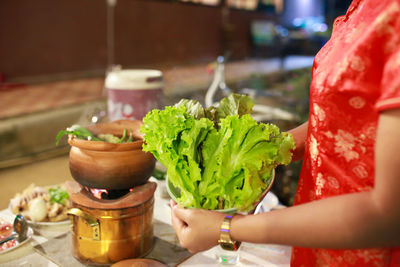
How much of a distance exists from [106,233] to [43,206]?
1.52ft

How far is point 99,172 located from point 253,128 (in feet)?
1.69

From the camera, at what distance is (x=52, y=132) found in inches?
179

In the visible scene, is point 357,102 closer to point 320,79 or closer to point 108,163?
point 320,79

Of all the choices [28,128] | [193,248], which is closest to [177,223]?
[193,248]

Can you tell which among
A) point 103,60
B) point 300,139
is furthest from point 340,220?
point 103,60

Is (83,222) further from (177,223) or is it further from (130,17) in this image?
(130,17)

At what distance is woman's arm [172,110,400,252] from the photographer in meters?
0.65

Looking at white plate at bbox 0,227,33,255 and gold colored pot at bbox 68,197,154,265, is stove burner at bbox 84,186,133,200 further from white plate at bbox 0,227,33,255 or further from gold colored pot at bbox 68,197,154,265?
white plate at bbox 0,227,33,255

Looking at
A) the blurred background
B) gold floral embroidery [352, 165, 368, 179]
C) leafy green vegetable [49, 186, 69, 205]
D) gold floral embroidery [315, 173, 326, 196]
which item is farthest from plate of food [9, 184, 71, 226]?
gold floral embroidery [352, 165, 368, 179]

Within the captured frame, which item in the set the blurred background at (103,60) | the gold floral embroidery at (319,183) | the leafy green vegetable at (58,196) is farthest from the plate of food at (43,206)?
the gold floral embroidery at (319,183)

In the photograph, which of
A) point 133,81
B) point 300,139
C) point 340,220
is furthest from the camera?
point 133,81

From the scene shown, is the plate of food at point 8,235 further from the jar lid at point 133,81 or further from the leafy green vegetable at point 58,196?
the jar lid at point 133,81

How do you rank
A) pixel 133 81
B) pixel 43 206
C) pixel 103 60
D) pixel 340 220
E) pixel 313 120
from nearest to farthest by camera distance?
pixel 340 220
pixel 313 120
pixel 43 206
pixel 133 81
pixel 103 60

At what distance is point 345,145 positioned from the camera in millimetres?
862
